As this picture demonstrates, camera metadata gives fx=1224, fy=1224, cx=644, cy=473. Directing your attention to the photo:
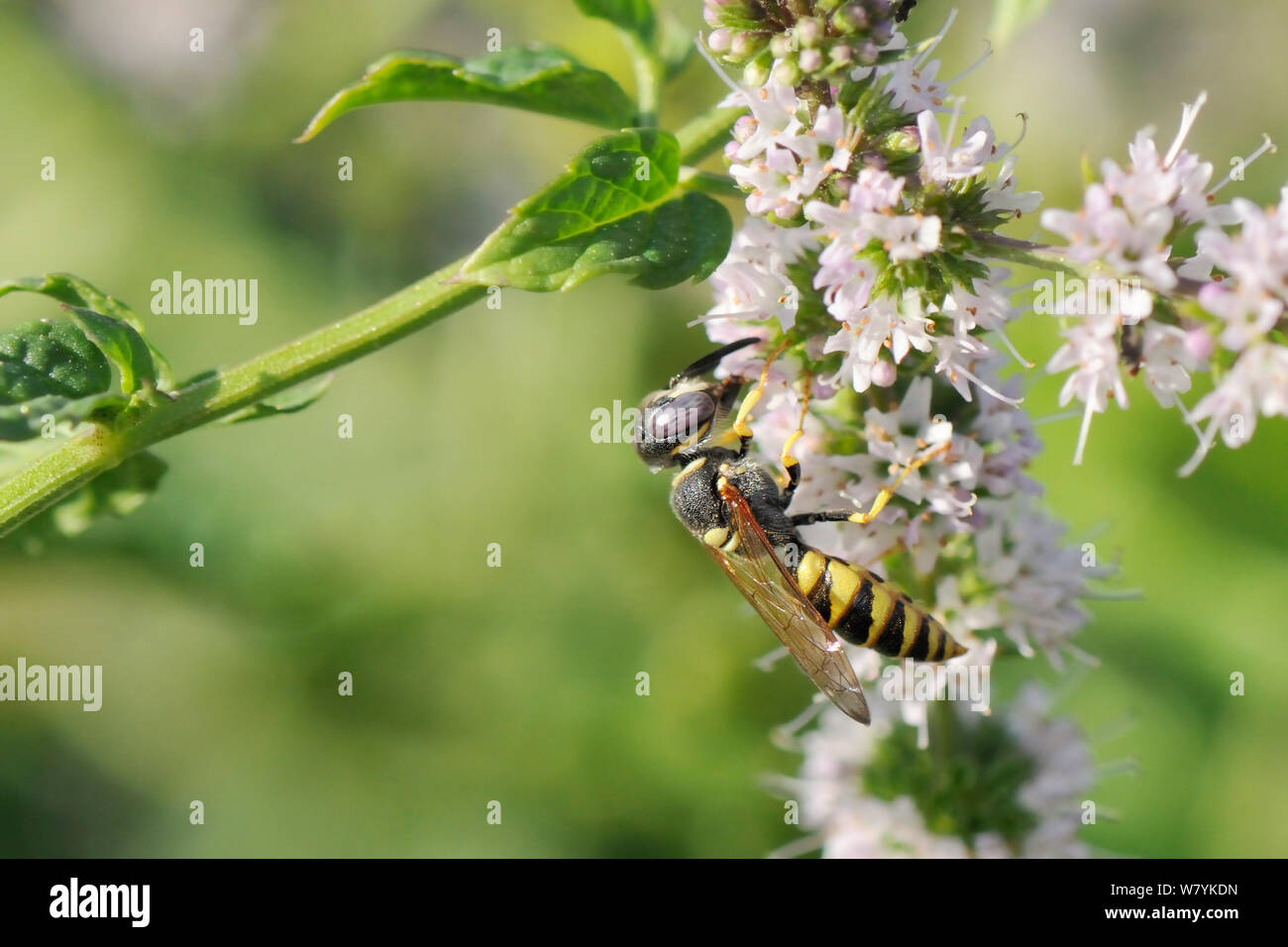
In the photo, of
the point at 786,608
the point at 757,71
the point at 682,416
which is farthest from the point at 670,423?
the point at 757,71

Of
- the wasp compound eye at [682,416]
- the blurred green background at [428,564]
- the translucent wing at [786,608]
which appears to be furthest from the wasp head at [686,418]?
the blurred green background at [428,564]

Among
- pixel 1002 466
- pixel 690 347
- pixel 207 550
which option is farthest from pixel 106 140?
pixel 1002 466

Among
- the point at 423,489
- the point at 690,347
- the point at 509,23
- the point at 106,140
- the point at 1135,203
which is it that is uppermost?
the point at 509,23

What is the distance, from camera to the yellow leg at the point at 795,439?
9.17 ft

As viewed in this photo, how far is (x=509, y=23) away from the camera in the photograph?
6105mm

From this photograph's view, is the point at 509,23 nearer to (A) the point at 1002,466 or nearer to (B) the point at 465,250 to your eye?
(B) the point at 465,250

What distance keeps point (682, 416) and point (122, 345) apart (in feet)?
4.51

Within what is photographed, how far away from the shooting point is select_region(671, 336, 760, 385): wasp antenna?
2811 mm

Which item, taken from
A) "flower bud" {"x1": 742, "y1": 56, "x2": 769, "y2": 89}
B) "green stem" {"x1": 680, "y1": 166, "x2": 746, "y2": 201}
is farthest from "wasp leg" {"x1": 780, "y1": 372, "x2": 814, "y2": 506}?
"flower bud" {"x1": 742, "y1": 56, "x2": 769, "y2": 89}

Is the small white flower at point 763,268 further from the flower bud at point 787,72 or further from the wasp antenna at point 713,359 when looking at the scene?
the flower bud at point 787,72

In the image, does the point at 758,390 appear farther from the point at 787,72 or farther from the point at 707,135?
the point at 787,72

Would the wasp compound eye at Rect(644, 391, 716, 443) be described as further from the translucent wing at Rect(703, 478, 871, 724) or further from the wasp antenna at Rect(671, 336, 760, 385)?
the translucent wing at Rect(703, 478, 871, 724)

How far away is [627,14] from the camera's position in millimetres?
2807
